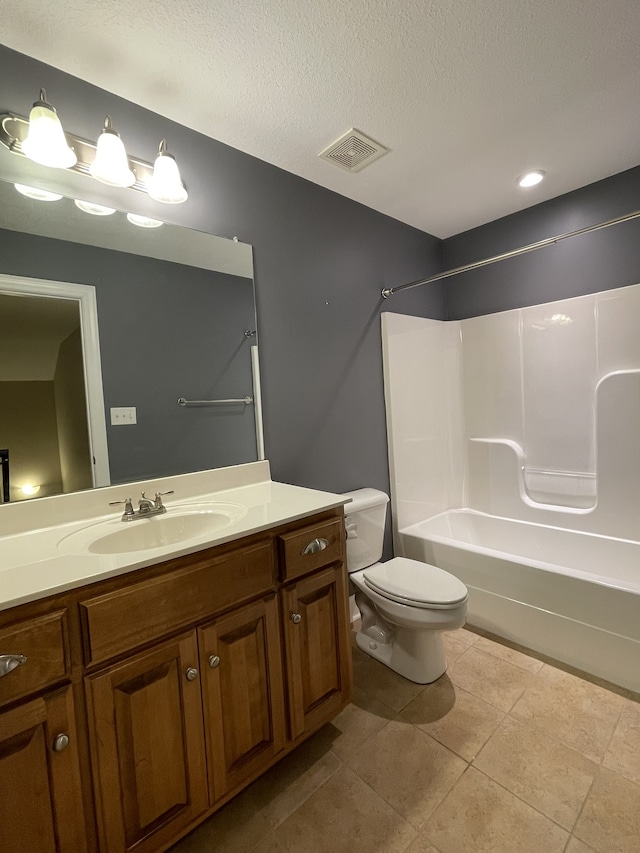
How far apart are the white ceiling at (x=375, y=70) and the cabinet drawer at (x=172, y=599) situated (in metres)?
1.58

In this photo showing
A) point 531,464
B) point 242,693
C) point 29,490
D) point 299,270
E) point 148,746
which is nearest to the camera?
point 148,746

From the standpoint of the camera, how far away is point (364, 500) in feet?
6.68

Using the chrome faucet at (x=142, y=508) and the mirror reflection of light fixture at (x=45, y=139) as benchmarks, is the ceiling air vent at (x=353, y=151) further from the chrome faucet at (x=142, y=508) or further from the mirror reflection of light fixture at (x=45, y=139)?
the chrome faucet at (x=142, y=508)

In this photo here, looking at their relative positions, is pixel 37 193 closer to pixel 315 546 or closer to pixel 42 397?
pixel 42 397

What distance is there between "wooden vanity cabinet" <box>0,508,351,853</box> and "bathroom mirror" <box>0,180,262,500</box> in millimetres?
592

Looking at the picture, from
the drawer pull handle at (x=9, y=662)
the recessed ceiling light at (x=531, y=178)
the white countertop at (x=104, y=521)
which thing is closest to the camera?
the drawer pull handle at (x=9, y=662)

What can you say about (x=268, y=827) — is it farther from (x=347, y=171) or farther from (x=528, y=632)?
(x=347, y=171)

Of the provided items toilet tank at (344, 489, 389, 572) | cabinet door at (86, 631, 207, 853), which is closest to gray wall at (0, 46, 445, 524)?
toilet tank at (344, 489, 389, 572)

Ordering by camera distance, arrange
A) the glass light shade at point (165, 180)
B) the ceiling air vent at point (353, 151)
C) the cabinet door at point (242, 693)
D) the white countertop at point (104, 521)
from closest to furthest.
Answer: the white countertop at point (104, 521) → the cabinet door at point (242, 693) → the glass light shade at point (165, 180) → the ceiling air vent at point (353, 151)

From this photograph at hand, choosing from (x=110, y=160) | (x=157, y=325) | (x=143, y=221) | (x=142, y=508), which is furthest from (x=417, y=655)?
(x=110, y=160)

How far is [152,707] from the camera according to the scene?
98 centimetres

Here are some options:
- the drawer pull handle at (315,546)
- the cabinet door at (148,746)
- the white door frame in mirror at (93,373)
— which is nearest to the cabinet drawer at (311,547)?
the drawer pull handle at (315,546)

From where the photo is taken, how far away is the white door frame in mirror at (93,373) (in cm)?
136

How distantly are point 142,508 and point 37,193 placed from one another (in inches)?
42.6
